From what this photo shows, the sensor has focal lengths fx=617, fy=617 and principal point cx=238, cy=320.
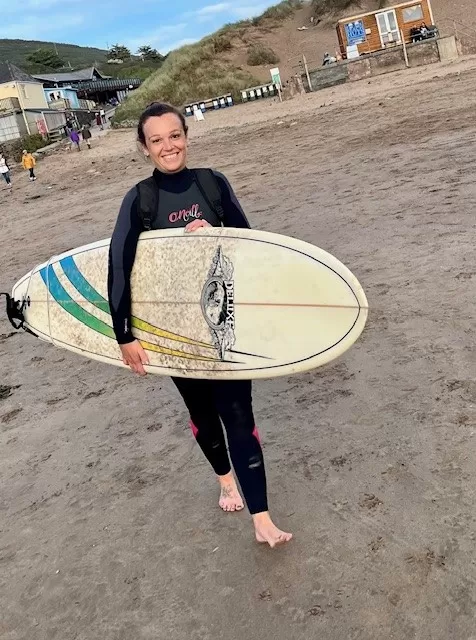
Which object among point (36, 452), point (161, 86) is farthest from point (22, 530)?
point (161, 86)

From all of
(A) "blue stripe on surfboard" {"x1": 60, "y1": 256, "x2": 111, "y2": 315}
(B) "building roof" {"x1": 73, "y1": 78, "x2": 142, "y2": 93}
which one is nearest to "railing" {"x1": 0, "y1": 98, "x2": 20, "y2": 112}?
(B) "building roof" {"x1": 73, "y1": 78, "x2": 142, "y2": 93}

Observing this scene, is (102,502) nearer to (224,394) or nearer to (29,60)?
(224,394)

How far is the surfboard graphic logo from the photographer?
2406 millimetres

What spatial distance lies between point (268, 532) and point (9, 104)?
55.3m

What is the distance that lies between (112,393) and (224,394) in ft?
6.55

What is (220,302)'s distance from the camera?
241cm

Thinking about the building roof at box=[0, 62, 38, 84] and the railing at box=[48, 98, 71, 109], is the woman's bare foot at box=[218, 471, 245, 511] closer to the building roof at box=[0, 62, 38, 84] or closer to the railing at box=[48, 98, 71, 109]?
the building roof at box=[0, 62, 38, 84]

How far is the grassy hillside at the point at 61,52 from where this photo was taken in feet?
432

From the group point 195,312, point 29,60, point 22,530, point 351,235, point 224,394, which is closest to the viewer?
point 224,394

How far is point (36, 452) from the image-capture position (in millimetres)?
3535

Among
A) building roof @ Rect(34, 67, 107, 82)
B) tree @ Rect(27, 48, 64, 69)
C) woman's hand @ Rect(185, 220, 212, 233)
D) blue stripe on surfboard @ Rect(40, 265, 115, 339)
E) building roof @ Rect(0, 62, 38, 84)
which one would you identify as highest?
tree @ Rect(27, 48, 64, 69)

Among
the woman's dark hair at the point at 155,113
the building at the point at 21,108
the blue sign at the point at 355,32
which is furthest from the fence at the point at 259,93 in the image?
the woman's dark hair at the point at 155,113

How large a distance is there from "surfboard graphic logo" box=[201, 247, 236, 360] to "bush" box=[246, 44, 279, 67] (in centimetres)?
4533

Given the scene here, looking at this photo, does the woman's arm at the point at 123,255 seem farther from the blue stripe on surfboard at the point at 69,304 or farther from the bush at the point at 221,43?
the bush at the point at 221,43
